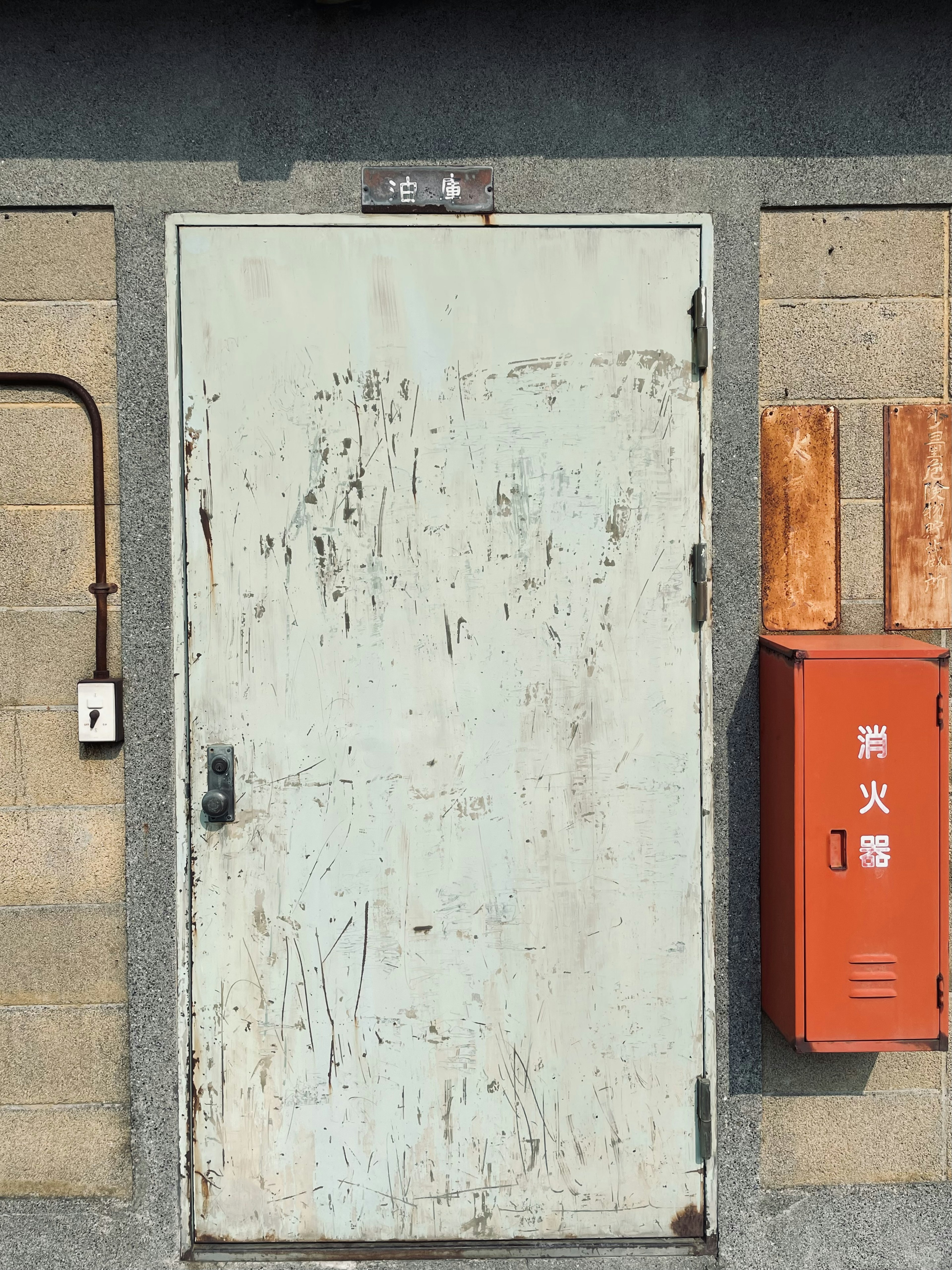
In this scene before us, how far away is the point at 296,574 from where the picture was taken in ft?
7.45

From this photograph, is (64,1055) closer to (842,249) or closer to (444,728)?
(444,728)

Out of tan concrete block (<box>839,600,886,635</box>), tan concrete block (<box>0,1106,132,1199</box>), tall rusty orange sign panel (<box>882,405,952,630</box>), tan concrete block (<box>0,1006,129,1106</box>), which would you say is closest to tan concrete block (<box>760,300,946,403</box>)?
tall rusty orange sign panel (<box>882,405,952,630</box>)

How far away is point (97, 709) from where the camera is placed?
90.7 inches

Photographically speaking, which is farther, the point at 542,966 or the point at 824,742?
the point at 542,966

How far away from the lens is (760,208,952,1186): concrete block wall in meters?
2.34

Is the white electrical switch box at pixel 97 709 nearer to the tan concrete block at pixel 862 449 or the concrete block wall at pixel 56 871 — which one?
the concrete block wall at pixel 56 871

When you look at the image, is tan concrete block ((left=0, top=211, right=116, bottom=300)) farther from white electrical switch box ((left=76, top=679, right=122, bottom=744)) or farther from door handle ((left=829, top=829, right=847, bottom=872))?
door handle ((left=829, top=829, right=847, bottom=872))

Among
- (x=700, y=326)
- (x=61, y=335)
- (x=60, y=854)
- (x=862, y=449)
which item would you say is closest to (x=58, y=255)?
(x=61, y=335)

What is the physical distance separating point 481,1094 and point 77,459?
211 cm

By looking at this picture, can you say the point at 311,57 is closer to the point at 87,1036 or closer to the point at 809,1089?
the point at 87,1036

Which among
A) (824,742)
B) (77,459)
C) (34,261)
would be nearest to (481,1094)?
(824,742)

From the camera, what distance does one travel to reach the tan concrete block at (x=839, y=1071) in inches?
94.0

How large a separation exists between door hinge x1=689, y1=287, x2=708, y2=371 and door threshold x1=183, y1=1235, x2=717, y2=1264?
2.44 m

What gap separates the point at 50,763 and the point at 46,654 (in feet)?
1.02
